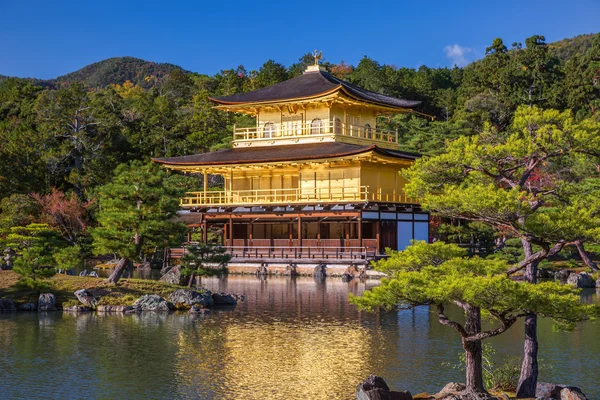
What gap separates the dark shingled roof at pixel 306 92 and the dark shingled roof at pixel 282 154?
265 cm

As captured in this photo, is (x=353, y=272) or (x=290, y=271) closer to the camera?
(x=353, y=272)

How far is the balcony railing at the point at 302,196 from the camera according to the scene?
4022cm

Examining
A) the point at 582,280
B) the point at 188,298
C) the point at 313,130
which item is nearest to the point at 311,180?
the point at 313,130

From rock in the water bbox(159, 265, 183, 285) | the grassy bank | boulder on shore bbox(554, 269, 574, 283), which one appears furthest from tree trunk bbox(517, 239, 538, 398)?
boulder on shore bbox(554, 269, 574, 283)

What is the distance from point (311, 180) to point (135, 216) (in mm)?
18952

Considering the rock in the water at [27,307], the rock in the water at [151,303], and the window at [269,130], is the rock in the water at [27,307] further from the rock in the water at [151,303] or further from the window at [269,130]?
the window at [269,130]

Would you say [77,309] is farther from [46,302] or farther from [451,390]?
[451,390]

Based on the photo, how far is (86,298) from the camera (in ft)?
77.7

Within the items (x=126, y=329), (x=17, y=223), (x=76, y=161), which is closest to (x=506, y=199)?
(x=126, y=329)

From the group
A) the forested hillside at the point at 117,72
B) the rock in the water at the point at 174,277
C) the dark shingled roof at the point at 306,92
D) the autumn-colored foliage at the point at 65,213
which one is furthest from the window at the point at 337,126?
the forested hillside at the point at 117,72

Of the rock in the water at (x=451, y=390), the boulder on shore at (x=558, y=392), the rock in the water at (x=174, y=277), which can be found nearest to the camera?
the boulder on shore at (x=558, y=392)

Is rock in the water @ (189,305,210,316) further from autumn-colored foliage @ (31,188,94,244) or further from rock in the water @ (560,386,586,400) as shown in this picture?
autumn-colored foliage @ (31,188,94,244)

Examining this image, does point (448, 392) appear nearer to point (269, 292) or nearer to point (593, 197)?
point (593, 197)

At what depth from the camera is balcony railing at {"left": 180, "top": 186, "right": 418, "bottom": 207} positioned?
4022cm
